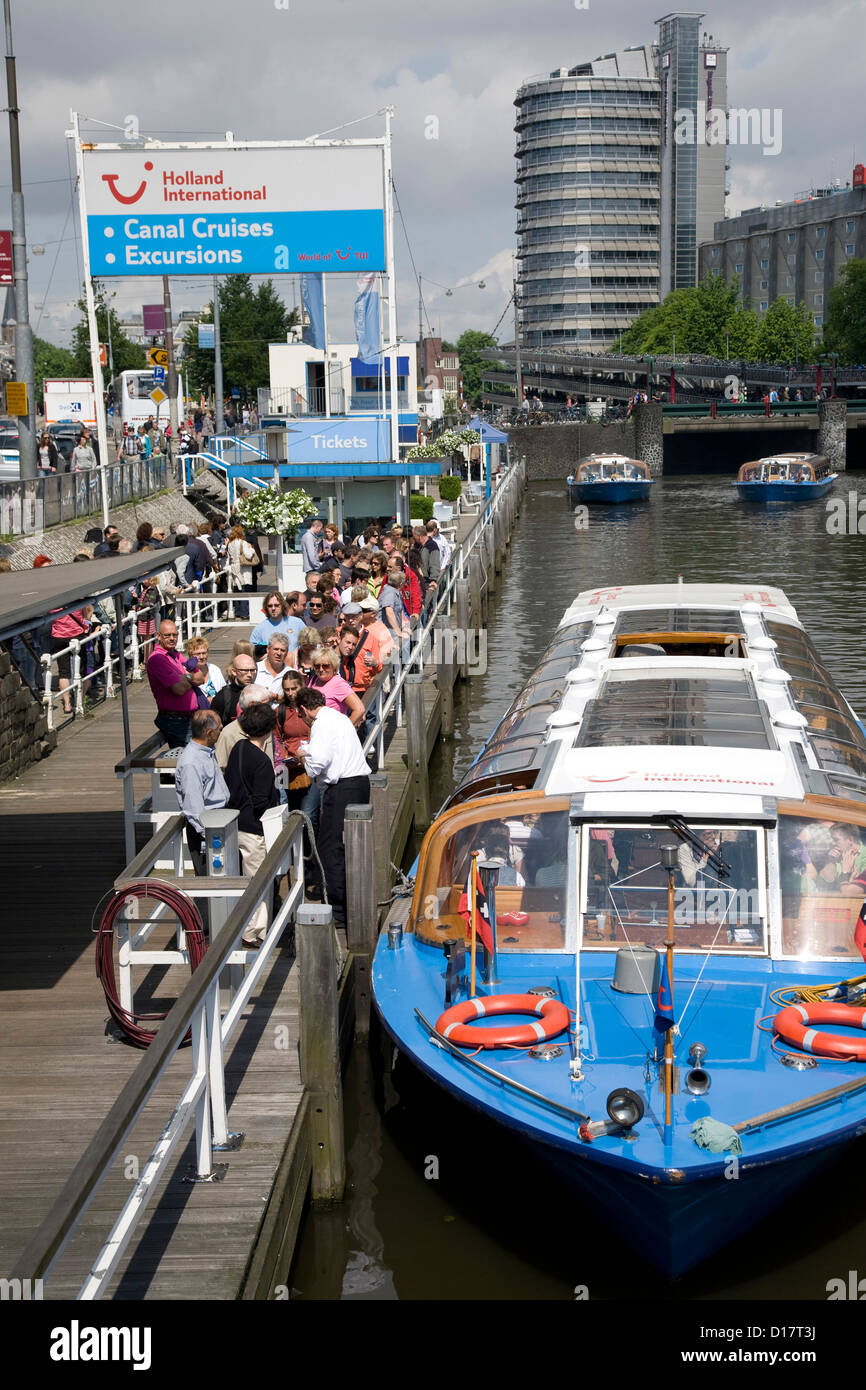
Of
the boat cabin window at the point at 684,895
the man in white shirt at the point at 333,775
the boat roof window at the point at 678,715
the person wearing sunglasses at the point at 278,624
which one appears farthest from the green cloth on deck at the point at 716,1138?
the person wearing sunglasses at the point at 278,624

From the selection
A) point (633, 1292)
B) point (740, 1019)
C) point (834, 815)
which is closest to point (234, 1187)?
point (633, 1292)

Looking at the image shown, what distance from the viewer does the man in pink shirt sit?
11.1 m

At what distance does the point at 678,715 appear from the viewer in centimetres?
969

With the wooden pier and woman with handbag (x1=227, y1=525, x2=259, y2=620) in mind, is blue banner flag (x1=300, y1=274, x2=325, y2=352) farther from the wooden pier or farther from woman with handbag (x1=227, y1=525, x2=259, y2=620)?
the wooden pier

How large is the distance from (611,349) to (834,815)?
169909mm

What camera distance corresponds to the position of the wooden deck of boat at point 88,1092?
19.3 ft

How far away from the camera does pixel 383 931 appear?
918 cm

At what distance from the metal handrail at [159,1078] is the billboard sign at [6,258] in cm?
1797

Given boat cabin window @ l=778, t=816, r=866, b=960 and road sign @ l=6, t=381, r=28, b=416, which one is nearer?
boat cabin window @ l=778, t=816, r=866, b=960

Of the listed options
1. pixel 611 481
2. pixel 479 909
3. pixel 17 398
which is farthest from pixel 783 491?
pixel 479 909

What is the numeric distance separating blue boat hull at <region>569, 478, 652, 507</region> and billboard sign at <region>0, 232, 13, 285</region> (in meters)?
36.7

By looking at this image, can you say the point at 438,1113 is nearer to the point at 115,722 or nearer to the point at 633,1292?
the point at 633,1292

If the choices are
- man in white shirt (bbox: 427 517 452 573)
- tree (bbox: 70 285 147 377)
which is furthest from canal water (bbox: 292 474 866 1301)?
tree (bbox: 70 285 147 377)
